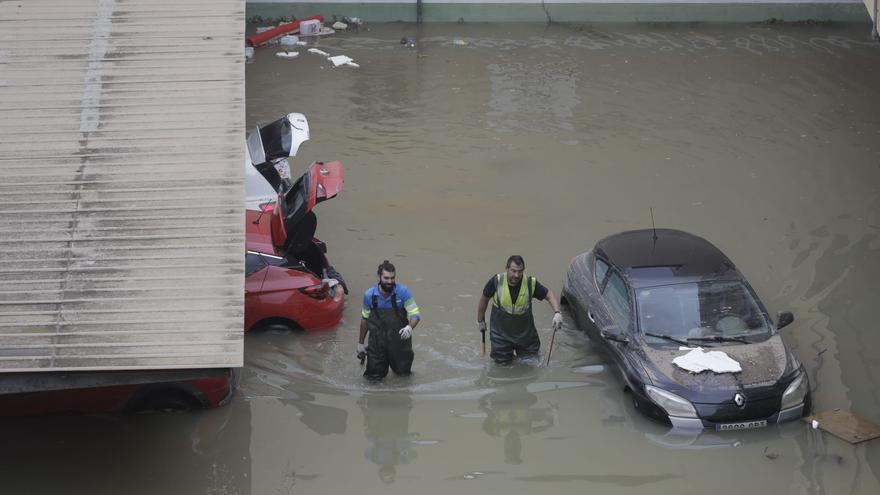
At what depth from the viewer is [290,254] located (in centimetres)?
1144

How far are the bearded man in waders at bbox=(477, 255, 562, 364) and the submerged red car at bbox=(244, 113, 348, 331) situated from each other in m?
1.96

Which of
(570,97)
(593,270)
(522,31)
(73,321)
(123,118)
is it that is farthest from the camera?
(522,31)

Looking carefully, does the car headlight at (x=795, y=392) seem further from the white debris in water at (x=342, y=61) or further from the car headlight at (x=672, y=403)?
the white debris in water at (x=342, y=61)

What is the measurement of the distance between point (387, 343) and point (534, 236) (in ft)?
14.3

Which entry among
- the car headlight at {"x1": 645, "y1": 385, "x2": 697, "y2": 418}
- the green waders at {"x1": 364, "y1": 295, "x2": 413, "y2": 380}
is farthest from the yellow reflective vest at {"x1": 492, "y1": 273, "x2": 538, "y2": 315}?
the car headlight at {"x1": 645, "y1": 385, "x2": 697, "y2": 418}

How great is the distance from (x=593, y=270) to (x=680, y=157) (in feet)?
20.4

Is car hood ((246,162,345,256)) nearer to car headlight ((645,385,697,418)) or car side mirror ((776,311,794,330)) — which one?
car headlight ((645,385,697,418))

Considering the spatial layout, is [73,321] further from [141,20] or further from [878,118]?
[878,118]

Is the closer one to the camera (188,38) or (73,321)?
(73,321)

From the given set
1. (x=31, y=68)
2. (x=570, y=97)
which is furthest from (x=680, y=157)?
(x=31, y=68)

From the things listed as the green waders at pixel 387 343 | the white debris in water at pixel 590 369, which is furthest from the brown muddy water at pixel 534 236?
the green waders at pixel 387 343

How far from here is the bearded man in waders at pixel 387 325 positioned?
985 centimetres

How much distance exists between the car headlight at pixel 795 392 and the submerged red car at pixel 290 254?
16.2ft

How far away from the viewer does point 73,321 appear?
756 cm
